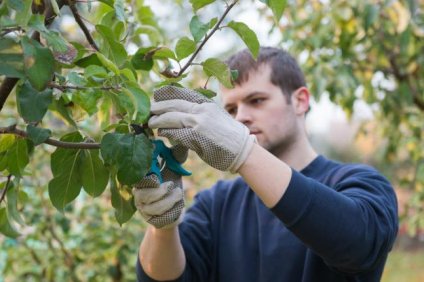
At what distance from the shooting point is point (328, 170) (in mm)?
1883

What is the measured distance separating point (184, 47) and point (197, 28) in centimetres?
5

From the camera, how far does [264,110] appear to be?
1868 millimetres

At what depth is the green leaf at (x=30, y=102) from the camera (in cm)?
100

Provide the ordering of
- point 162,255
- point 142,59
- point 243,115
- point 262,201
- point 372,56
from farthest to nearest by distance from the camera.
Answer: point 372,56, point 243,115, point 162,255, point 262,201, point 142,59

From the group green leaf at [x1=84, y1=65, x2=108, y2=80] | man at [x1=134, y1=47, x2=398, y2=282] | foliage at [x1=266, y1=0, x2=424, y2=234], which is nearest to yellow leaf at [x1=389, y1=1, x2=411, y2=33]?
foliage at [x1=266, y1=0, x2=424, y2=234]

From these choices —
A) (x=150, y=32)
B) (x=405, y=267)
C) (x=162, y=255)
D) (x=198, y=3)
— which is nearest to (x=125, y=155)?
(x=198, y=3)

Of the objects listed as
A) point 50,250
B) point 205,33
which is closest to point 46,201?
point 50,250

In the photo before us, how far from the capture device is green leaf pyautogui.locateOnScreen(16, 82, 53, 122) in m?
1.00

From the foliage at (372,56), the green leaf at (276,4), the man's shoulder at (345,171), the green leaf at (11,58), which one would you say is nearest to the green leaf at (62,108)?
the green leaf at (11,58)

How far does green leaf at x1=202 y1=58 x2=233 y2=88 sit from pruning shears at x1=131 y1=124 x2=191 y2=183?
174mm

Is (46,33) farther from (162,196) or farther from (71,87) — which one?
(162,196)

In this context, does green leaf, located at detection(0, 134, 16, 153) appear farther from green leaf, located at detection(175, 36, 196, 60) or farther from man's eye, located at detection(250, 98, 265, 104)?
man's eye, located at detection(250, 98, 265, 104)

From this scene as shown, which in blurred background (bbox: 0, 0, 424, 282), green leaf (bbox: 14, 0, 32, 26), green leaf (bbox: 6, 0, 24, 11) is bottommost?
blurred background (bbox: 0, 0, 424, 282)

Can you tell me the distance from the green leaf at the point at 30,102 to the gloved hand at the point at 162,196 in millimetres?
307
